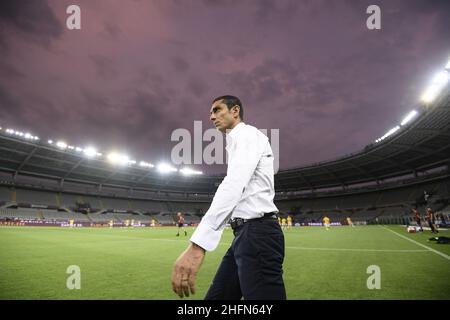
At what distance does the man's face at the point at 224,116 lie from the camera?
2.31 meters

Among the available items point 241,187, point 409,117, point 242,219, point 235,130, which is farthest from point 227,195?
point 409,117

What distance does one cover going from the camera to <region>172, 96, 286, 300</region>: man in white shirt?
5.54ft

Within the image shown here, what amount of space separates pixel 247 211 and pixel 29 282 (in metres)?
4.96

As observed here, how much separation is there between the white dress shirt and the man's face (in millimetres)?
89

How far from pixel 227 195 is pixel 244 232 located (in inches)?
13.5

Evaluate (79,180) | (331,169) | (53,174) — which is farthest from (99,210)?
(331,169)

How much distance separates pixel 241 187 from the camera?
70.3 inches

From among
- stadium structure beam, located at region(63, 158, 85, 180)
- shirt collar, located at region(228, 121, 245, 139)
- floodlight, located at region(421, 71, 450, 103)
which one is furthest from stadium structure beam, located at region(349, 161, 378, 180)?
shirt collar, located at region(228, 121, 245, 139)

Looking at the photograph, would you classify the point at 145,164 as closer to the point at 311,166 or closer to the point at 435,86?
the point at 311,166

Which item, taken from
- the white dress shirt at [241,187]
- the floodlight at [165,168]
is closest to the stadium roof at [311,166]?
the floodlight at [165,168]

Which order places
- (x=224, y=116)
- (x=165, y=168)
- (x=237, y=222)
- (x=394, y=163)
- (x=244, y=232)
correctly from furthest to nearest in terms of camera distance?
(x=165, y=168)
(x=394, y=163)
(x=224, y=116)
(x=237, y=222)
(x=244, y=232)

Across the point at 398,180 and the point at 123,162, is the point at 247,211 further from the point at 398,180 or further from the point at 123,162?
the point at 398,180

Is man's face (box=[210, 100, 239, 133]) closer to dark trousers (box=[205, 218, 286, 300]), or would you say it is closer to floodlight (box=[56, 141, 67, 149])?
dark trousers (box=[205, 218, 286, 300])

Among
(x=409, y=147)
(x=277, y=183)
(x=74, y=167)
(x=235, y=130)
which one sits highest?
(x=409, y=147)
